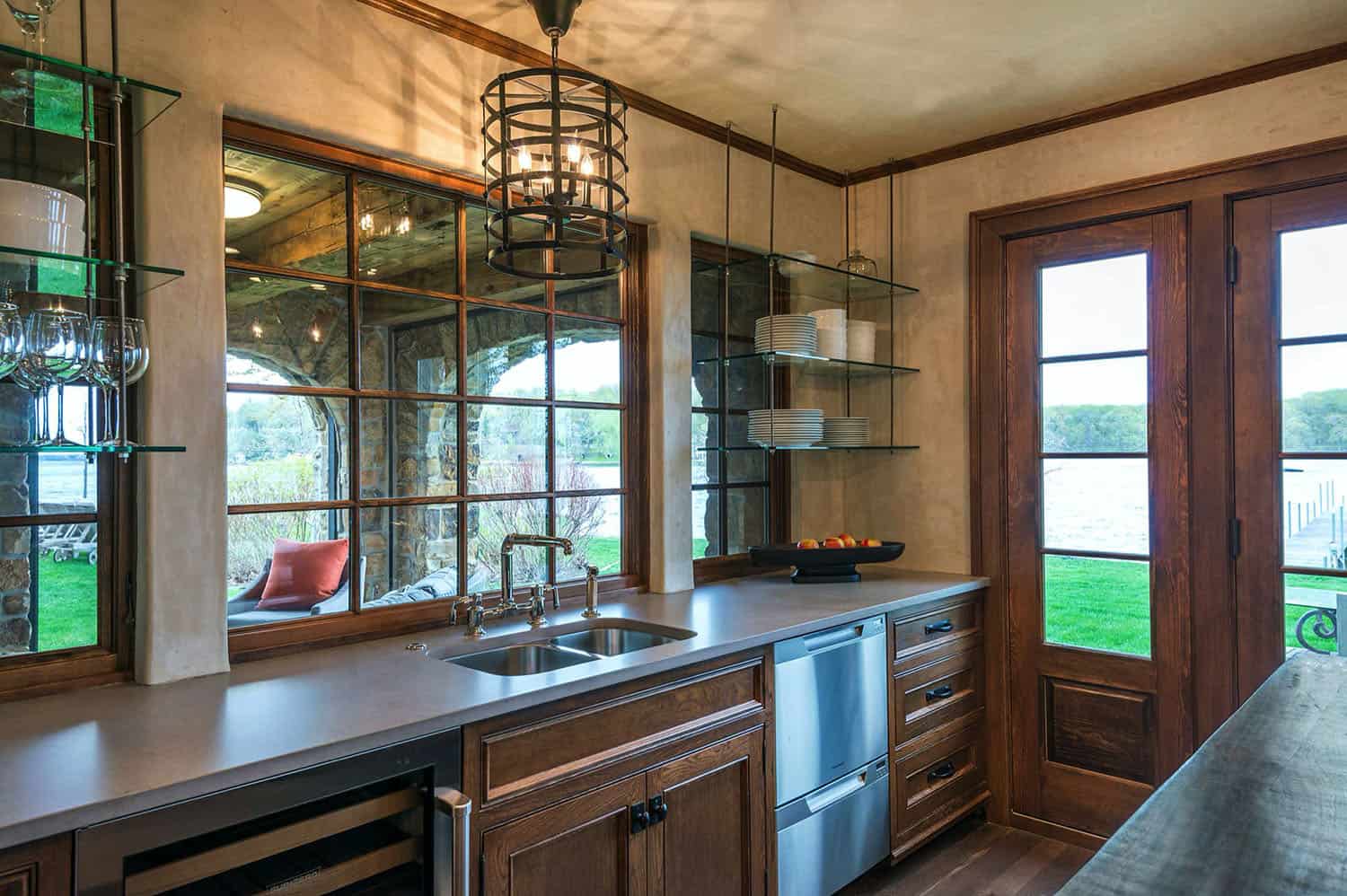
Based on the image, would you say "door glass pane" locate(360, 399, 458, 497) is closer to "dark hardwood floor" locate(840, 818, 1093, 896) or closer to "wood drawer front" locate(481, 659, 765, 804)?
"wood drawer front" locate(481, 659, 765, 804)

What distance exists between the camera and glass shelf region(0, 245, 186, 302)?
1.54 meters

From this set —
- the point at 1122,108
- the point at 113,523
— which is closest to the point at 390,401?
the point at 113,523

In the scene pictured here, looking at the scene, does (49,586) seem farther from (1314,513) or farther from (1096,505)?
(1314,513)

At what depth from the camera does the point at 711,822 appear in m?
2.20

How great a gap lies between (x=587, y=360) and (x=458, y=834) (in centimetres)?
167

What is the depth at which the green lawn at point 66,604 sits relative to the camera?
5.77ft

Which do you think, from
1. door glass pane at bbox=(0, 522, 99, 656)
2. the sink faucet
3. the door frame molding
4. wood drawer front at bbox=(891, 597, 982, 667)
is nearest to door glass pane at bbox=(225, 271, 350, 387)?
door glass pane at bbox=(0, 522, 99, 656)

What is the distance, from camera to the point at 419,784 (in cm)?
164

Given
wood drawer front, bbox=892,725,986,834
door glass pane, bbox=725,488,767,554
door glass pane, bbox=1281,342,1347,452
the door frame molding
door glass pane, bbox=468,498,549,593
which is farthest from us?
door glass pane, bbox=725,488,767,554

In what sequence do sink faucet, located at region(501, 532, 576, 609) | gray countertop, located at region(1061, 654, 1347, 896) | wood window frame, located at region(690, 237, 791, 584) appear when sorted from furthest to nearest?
1. wood window frame, located at region(690, 237, 791, 584)
2. sink faucet, located at region(501, 532, 576, 609)
3. gray countertop, located at region(1061, 654, 1347, 896)

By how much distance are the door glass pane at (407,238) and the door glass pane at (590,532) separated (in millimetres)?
829

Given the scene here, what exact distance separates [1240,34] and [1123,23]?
393 mm

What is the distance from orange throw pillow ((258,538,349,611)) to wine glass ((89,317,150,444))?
541mm

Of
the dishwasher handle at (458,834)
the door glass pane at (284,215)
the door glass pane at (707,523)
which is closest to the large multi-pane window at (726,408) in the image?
the door glass pane at (707,523)
